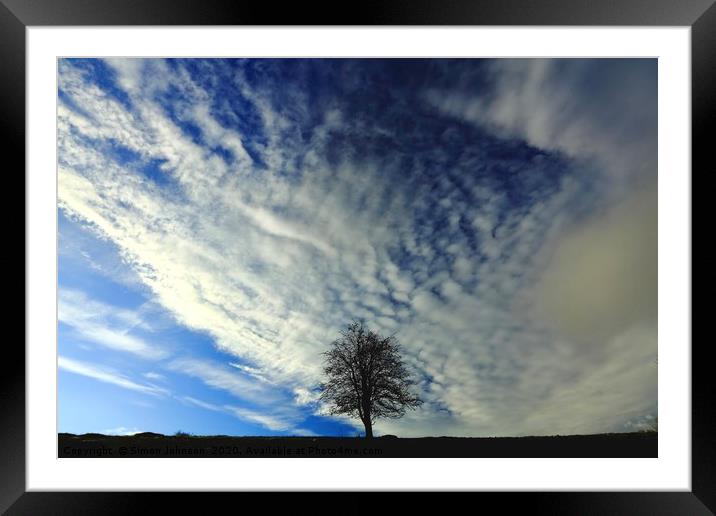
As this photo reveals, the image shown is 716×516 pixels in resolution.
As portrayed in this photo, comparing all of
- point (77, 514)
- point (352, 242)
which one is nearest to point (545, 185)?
point (352, 242)

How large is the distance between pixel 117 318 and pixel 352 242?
2.57 metres

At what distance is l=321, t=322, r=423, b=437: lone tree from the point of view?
5371 mm

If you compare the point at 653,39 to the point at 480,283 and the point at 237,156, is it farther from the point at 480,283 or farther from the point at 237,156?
the point at 237,156

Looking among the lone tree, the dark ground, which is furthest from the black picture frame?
the lone tree

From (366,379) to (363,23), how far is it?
4.49 m

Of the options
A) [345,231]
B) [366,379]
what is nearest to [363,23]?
[345,231]

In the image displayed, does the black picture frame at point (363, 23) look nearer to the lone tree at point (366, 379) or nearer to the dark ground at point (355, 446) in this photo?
the dark ground at point (355, 446)

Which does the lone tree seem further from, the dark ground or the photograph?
the dark ground

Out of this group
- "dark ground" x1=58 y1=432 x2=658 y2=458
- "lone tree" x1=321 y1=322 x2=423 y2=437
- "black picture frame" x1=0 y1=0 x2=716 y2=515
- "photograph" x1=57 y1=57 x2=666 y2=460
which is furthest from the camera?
"lone tree" x1=321 y1=322 x2=423 y2=437

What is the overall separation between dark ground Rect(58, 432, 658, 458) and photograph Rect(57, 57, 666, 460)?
2 cm

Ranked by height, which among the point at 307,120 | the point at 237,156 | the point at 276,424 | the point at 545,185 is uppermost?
the point at 307,120

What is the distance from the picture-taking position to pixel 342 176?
4.21m

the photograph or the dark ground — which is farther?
the photograph

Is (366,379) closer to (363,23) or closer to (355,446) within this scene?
(355,446)
